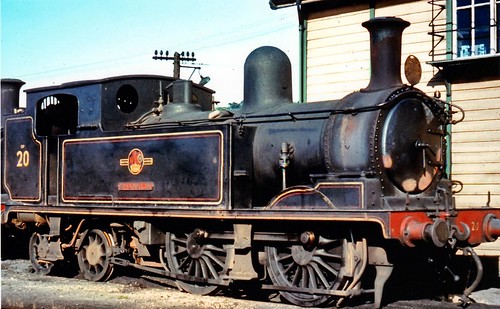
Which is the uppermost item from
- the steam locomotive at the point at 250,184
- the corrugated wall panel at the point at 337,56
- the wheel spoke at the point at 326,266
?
the corrugated wall panel at the point at 337,56

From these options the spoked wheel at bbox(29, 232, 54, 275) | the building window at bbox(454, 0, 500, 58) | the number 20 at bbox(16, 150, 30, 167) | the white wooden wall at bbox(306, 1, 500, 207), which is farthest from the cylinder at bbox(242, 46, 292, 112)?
the spoked wheel at bbox(29, 232, 54, 275)

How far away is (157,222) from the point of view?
29.4ft

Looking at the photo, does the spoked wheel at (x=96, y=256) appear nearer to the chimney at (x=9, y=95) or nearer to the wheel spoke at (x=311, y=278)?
the wheel spoke at (x=311, y=278)

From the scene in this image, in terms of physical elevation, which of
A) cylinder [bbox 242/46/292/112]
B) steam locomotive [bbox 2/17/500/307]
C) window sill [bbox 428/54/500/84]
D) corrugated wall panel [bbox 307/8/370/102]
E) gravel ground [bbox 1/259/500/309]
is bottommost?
gravel ground [bbox 1/259/500/309]

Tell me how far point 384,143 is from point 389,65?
39.2 inches

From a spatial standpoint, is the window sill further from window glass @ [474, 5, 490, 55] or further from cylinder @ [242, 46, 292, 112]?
cylinder @ [242, 46, 292, 112]

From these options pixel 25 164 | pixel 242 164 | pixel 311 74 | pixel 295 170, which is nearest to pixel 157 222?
pixel 242 164

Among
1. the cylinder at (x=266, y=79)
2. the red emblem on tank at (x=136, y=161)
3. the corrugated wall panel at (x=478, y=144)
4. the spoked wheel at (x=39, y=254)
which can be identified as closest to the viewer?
the cylinder at (x=266, y=79)

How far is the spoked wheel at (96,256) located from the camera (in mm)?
9547

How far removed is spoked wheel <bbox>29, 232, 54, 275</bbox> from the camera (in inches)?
405

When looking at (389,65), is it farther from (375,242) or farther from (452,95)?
(452,95)

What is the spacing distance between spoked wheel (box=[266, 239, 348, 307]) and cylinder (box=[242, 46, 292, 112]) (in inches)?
78.0

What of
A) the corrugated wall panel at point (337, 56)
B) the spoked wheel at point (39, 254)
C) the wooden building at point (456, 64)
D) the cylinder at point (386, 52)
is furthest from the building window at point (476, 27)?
the spoked wheel at point (39, 254)

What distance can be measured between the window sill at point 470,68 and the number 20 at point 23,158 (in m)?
6.37
